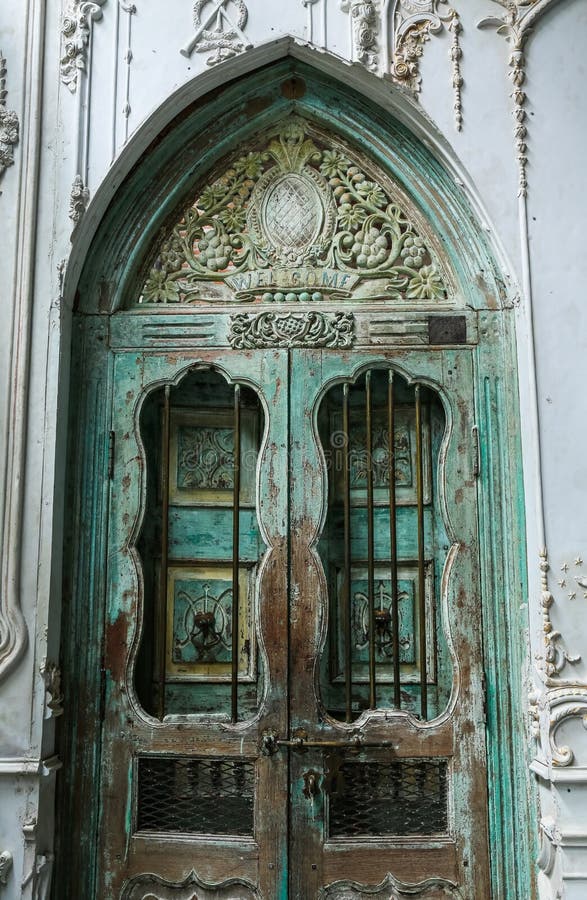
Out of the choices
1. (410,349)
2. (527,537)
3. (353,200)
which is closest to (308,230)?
(353,200)

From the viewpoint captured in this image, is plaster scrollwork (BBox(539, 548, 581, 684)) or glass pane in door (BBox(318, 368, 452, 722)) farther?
glass pane in door (BBox(318, 368, 452, 722))

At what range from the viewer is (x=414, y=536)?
3068 mm

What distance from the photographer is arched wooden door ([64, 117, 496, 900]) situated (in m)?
2.85

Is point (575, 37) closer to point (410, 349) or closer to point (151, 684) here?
point (410, 349)

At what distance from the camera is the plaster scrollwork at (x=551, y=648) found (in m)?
2.69

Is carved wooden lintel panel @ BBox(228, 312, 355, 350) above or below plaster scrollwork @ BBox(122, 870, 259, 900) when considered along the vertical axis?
above

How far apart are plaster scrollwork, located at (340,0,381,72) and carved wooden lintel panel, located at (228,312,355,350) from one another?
89 cm

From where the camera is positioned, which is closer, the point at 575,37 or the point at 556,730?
the point at 556,730

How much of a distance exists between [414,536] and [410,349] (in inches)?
26.9

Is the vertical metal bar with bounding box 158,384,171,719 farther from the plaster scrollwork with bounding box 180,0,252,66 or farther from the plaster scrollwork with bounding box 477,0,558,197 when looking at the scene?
the plaster scrollwork with bounding box 477,0,558,197

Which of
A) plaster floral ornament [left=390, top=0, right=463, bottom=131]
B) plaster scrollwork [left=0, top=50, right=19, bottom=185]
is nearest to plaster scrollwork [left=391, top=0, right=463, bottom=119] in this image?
plaster floral ornament [left=390, top=0, right=463, bottom=131]

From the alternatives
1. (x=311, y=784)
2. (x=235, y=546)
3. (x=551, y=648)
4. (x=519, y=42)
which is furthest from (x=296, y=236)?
(x=311, y=784)

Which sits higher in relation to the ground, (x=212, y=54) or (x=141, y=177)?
(x=212, y=54)

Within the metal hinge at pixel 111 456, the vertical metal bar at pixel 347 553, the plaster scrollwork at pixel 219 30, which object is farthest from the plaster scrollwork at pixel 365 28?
the metal hinge at pixel 111 456
